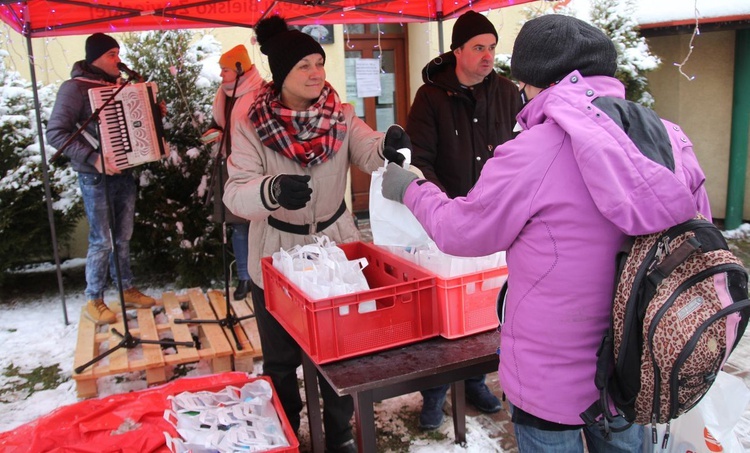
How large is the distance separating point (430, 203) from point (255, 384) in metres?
1.48

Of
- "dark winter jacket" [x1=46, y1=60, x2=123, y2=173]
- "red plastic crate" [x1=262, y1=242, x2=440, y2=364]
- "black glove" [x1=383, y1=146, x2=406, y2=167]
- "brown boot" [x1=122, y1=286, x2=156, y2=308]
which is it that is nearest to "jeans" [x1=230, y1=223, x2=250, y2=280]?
"brown boot" [x1=122, y1=286, x2=156, y2=308]

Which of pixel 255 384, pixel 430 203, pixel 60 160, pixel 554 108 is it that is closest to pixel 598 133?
Answer: pixel 554 108

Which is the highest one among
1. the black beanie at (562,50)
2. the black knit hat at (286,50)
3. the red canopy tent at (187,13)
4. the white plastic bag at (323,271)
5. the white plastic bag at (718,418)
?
the red canopy tent at (187,13)

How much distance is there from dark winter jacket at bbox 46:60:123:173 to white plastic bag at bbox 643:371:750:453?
3.92 metres

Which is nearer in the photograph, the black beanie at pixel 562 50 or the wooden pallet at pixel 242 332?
the black beanie at pixel 562 50

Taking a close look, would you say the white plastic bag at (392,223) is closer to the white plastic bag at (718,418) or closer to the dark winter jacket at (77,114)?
the white plastic bag at (718,418)

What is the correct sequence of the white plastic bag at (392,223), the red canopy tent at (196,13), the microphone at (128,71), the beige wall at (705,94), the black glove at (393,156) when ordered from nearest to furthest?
the white plastic bag at (392,223)
the black glove at (393,156)
the red canopy tent at (196,13)
the microphone at (128,71)
the beige wall at (705,94)

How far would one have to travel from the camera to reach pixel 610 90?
153cm

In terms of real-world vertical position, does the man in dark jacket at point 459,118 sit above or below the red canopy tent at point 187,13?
below

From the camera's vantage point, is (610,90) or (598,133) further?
(610,90)

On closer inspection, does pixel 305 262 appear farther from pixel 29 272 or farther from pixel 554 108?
pixel 29 272

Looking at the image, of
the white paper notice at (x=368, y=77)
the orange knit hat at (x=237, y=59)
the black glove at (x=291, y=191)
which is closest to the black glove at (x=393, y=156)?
the black glove at (x=291, y=191)

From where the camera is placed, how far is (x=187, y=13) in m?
4.26

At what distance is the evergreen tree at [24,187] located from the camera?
503cm
